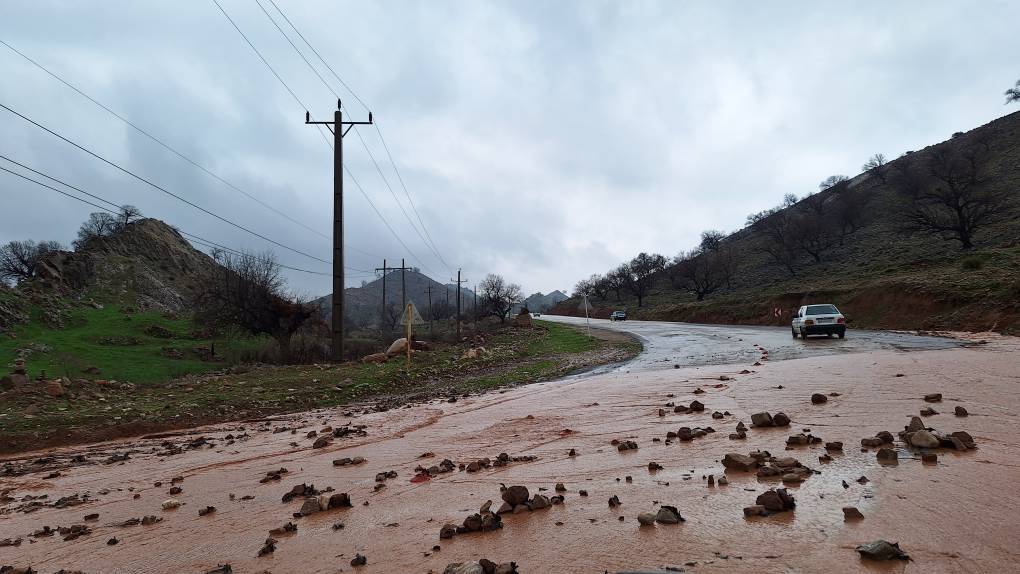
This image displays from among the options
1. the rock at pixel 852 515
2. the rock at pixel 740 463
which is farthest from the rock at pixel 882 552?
the rock at pixel 740 463

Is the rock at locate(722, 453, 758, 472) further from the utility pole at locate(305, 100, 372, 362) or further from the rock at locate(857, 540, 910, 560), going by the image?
the utility pole at locate(305, 100, 372, 362)

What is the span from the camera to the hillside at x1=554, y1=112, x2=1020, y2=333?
27812 millimetres

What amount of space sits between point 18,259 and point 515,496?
323 ft

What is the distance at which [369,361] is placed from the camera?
22578mm

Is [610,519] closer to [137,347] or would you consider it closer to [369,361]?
[369,361]

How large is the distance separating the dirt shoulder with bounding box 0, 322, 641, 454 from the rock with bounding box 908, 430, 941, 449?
9.93 metres

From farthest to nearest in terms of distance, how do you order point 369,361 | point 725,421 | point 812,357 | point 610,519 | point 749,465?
point 369,361 < point 812,357 < point 725,421 < point 749,465 < point 610,519

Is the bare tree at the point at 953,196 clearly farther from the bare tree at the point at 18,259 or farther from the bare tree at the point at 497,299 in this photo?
the bare tree at the point at 18,259

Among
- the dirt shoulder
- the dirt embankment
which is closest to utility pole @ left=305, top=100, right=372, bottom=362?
the dirt shoulder

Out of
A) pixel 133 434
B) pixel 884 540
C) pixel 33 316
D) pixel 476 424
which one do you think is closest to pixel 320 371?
pixel 133 434

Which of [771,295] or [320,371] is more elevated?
[771,295]

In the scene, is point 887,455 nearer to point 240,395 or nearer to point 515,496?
point 515,496

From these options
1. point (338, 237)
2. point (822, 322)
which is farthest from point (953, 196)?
point (338, 237)

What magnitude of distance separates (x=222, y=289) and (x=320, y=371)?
64.5 feet
